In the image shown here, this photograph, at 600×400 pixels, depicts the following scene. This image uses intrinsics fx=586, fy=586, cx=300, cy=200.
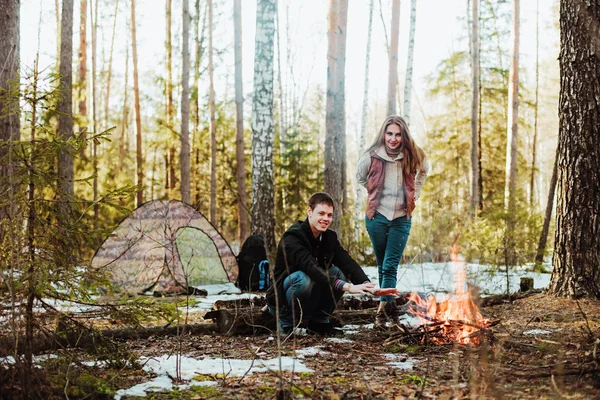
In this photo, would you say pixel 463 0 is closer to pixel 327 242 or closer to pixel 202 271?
pixel 202 271

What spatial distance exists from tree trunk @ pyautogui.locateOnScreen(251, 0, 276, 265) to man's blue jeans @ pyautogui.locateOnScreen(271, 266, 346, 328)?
4.41m

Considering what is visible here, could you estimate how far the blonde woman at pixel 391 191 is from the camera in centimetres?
538

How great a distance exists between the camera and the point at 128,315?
338 cm

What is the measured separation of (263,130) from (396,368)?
6469 millimetres

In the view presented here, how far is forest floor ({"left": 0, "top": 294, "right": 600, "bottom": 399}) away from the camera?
2879 mm

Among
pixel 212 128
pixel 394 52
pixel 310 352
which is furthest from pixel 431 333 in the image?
pixel 212 128

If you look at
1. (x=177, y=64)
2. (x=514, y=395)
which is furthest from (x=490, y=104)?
(x=514, y=395)

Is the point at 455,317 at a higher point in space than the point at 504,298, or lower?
higher

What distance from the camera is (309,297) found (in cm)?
473

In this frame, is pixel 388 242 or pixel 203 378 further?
pixel 388 242

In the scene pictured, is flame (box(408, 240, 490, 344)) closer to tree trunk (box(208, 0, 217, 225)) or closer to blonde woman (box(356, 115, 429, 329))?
blonde woman (box(356, 115, 429, 329))

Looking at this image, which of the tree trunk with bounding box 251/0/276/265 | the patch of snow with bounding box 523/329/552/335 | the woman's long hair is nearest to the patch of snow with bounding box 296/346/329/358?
the patch of snow with bounding box 523/329/552/335

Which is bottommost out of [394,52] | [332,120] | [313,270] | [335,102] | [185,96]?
[313,270]

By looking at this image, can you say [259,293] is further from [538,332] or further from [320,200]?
[538,332]
